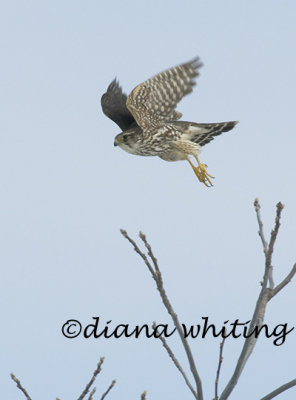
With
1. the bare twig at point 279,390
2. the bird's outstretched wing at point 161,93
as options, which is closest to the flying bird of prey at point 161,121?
the bird's outstretched wing at point 161,93

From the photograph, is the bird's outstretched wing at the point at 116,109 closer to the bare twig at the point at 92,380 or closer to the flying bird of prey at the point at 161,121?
the flying bird of prey at the point at 161,121

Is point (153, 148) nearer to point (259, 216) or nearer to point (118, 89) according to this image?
point (118, 89)

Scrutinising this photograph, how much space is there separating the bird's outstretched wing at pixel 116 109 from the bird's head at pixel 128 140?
0.49m

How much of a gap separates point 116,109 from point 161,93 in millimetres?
1557

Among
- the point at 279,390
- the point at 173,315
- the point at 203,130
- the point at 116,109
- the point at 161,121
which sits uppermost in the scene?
the point at 116,109

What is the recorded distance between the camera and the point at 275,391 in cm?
351

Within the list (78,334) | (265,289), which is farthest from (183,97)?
(265,289)

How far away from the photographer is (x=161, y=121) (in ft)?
28.9

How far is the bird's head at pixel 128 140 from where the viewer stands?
358 inches

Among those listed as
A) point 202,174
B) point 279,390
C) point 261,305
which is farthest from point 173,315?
point 202,174

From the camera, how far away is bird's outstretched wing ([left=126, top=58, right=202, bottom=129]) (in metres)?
8.08

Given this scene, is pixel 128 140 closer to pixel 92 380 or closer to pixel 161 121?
pixel 161 121

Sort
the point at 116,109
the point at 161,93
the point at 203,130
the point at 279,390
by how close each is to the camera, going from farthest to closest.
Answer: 1. the point at 116,109
2. the point at 203,130
3. the point at 161,93
4. the point at 279,390

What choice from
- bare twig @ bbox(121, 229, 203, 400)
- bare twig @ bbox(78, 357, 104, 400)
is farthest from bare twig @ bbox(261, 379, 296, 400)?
bare twig @ bbox(78, 357, 104, 400)
